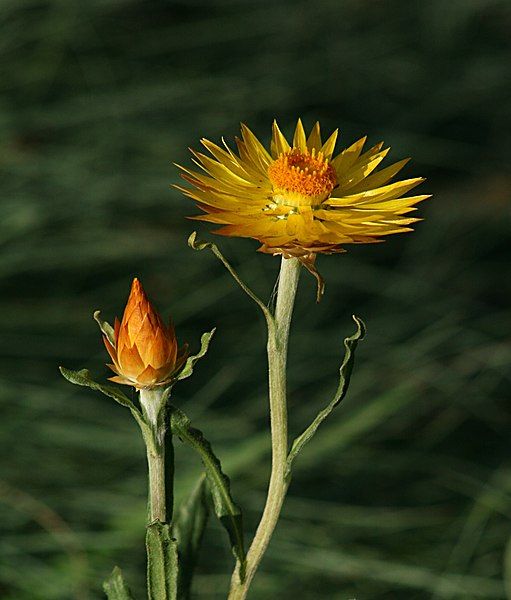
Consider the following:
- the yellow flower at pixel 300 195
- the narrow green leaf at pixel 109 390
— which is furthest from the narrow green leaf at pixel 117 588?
the yellow flower at pixel 300 195

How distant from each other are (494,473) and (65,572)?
→ 42.5 inches

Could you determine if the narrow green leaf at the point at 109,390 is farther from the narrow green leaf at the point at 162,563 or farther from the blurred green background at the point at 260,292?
the blurred green background at the point at 260,292

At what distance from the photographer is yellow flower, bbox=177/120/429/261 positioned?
97 cm

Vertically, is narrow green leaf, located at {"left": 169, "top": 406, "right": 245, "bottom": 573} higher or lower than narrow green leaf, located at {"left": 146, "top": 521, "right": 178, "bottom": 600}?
higher

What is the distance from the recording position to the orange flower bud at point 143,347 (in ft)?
3.01

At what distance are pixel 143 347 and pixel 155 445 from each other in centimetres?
10

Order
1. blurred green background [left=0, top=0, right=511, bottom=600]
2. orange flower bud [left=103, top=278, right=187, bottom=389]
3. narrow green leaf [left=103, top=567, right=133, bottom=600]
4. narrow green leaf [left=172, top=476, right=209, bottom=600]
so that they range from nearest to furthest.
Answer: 1. orange flower bud [left=103, top=278, right=187, bottom=389]
2. narrow green leaf [left=103, top=567, right=133, bottom=600]
3. narrow green leaf [left=172, top=476, right=209, bottom=600]
4. blurred green background [left=0, top=0, right=511, bottom=600]

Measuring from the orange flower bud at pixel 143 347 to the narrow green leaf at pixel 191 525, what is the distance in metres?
0.35

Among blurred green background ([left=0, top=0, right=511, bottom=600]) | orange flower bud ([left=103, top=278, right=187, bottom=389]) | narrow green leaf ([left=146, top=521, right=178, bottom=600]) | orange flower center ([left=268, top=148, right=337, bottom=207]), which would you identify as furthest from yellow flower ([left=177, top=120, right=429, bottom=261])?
blurred green background ([left=0, top=0, right=511, bottom=600])

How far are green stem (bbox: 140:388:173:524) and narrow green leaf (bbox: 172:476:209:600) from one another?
0.26m

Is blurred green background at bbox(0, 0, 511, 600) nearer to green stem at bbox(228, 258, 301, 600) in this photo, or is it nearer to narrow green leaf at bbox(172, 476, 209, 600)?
narrow green leaf at bbox(172, 476, 209, 600)

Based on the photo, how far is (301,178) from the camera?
108 centimetres

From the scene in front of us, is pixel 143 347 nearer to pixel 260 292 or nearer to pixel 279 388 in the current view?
pixel 279 388

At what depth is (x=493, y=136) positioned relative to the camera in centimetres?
364
